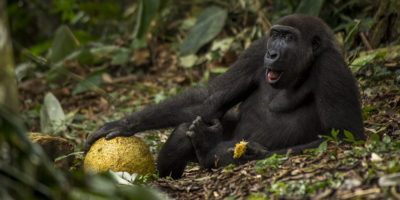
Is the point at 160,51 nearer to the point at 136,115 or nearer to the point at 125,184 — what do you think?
the point at 136,115

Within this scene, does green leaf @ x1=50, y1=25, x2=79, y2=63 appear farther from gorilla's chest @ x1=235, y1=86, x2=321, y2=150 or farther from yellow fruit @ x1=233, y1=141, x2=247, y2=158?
yellow fruit @ x1=233, y1=141, x2=247, y2=158

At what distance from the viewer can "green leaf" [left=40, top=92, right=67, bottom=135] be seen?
632 cm

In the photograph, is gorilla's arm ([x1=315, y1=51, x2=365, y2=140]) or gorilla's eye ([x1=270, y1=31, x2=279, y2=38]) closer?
gorilla's arm ([x1=315, y1=51, x2=365, y2=140])

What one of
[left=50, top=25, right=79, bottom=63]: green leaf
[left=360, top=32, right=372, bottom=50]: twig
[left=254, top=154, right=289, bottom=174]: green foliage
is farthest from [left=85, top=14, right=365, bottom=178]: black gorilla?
[left=50, top=25, right=79, bottom=63]: green leaf

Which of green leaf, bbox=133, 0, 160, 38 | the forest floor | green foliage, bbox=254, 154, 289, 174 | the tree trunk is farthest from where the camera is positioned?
green leaf, bbox=133, 0, 160, 38

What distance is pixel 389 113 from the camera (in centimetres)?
515

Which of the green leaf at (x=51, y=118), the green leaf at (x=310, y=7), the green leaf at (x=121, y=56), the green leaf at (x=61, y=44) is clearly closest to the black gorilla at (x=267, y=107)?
the green leaf at (x=51, y=118)

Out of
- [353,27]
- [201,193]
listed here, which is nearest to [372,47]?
[353,27]

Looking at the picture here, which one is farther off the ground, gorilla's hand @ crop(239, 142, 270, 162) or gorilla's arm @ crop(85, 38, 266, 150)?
gorilla's arm @ crop(85, 38, 266, 150)

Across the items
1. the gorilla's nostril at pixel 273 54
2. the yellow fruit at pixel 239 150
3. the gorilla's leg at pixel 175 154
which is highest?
the gorilla's nostril at pixel 273 54

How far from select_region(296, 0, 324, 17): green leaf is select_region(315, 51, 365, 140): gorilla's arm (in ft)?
8.31

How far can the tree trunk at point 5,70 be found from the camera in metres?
2.69

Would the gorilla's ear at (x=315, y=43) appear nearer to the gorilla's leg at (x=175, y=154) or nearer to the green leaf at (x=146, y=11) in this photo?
the gorilla's leg at (x=175, y=154)

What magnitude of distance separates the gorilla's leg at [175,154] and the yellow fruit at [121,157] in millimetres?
219
